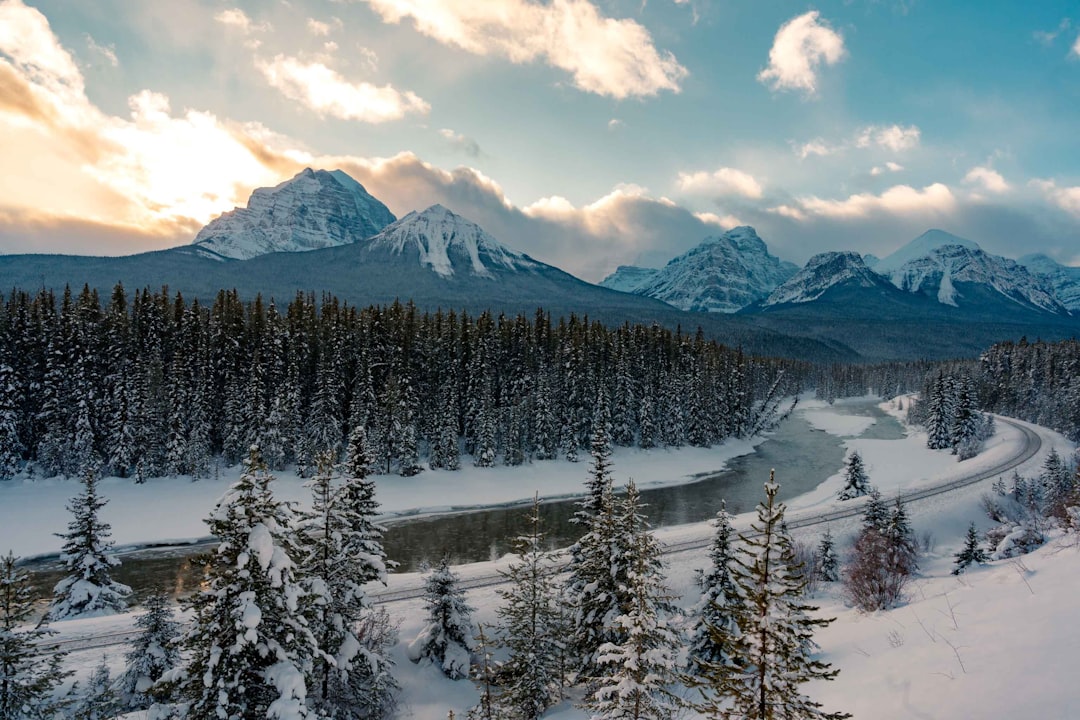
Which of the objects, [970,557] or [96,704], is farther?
[970,557]

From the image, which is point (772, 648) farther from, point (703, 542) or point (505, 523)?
point (505, 523)

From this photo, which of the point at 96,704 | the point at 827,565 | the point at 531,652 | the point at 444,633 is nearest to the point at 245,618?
the point at 96,704

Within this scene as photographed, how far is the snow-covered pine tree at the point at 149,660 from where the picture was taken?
1598 centimetres

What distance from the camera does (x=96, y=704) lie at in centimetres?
1518

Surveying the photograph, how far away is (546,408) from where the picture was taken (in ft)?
230

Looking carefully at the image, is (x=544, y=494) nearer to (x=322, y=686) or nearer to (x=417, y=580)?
(x=417, y=580)

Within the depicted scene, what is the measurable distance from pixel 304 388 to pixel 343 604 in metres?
56.3

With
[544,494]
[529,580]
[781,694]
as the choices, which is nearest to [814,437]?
[544,494]

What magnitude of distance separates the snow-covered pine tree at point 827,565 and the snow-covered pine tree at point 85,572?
35.8 m

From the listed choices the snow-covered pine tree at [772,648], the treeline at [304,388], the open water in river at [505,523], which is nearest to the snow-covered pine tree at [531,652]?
the snow-covered pine tree at [772,648]

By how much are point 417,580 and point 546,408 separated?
42074 millimetres

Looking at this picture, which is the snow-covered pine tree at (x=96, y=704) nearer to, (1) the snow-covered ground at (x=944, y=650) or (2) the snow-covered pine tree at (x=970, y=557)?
(1) the snow-covered ground at (x=944, y=650)

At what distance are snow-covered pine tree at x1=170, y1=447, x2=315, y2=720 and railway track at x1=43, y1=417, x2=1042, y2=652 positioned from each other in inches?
267

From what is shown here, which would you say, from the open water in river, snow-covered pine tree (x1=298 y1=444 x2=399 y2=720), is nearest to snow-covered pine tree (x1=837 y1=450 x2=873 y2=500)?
the open water in river
